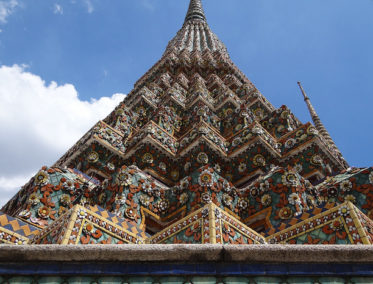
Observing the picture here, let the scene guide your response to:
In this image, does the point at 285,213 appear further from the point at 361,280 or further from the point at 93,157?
the point at 93,157

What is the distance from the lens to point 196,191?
640 cm

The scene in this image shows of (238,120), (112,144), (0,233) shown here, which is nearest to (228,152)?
(238,120)

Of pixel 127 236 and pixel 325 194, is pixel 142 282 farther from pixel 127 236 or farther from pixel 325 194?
pixel 325 194

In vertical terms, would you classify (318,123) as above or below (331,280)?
above

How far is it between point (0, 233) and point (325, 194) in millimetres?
5517

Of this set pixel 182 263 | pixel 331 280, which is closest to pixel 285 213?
pixel 331 280

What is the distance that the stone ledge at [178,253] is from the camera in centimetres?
244

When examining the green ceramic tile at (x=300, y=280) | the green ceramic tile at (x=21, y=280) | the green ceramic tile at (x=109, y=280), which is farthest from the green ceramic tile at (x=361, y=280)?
the green ceramic tile at (x=21, y=280)

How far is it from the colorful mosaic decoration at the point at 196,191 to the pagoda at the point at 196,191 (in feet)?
0.06

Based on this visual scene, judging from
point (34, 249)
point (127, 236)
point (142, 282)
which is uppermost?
point (127, 236)

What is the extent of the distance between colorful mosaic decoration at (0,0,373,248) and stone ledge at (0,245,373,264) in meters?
1.66

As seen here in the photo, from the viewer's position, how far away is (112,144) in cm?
891

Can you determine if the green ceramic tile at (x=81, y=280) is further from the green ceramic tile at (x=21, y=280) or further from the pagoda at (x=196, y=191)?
the pagoda at (x=196, y=191)

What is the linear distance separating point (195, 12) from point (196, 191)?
28.8 m
